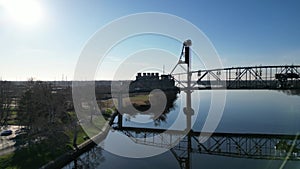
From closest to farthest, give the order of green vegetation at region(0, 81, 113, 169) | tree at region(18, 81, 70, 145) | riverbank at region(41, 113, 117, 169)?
riverbank at region(41, 113, 117, 169), green vegetation at region(0, 81, 113, 169), tree at region(18, 81, 70, 145)

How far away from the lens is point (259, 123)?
112ft

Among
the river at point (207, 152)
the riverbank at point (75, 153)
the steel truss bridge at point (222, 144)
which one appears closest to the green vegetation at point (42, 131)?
the riverbank at point (75, 153)

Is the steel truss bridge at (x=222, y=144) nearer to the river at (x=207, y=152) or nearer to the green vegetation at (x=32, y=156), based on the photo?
the river at (x=207, y=152)

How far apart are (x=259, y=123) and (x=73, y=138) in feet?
81.0

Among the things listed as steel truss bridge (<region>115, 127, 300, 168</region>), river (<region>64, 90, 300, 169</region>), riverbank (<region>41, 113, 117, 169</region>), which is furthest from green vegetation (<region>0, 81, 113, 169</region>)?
steel truss bridge (<region>115, 127, 300, 168</region>)

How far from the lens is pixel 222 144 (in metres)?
23.9

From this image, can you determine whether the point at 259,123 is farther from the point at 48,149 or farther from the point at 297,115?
the point at 48,149

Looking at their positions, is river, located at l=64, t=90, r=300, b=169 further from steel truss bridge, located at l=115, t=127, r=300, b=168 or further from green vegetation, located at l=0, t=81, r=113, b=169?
green vegetation, located at l=0, t=81, r=113, b=169

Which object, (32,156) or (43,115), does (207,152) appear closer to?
(32,156)

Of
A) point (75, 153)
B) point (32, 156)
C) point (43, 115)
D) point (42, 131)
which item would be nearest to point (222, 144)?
point (75, 153)

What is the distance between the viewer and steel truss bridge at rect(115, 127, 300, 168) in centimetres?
2048

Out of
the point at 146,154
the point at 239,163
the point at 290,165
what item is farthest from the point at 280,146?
the point at 146,154

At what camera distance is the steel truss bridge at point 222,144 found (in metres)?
Result: 20.5

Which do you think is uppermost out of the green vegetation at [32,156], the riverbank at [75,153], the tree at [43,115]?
the tree at [43,115]
